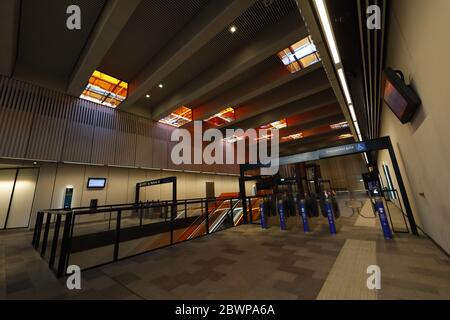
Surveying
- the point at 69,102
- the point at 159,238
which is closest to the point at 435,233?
the point at 159,238

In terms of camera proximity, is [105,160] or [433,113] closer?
[433,113]

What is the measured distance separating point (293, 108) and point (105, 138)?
9.49 metres

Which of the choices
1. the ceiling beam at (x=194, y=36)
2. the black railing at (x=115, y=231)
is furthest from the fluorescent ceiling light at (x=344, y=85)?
the black railing at (x=115, y=231)

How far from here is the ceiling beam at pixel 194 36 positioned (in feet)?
13.3

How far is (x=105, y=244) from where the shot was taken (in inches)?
218

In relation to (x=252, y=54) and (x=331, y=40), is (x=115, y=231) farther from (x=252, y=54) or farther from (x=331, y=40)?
(x=331, y=40)

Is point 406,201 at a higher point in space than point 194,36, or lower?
lower

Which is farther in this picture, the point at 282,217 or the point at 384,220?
the point at 282,217

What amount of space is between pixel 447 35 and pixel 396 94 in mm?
1154

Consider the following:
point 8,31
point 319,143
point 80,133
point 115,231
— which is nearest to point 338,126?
point 319,143

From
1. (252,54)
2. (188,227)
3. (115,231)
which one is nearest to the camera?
(252,54)

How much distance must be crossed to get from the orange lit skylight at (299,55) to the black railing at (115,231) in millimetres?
5135

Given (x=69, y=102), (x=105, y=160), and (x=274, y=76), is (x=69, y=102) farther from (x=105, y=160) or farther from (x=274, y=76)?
(x=274, y=76)

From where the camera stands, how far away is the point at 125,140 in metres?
8.99
